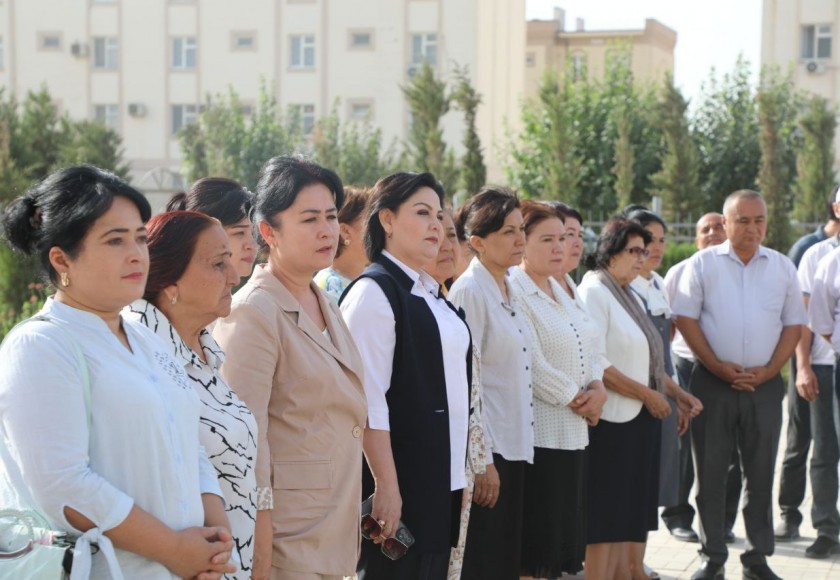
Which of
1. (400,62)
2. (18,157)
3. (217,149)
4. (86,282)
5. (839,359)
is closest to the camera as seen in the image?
(86,282)

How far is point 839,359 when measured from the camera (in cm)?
757

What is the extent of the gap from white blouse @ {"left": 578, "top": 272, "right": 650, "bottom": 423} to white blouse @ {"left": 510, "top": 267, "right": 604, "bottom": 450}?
17.1 inches

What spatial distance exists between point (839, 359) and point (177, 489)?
557cm

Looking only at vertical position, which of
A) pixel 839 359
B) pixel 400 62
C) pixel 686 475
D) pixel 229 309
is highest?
pixel 400 62

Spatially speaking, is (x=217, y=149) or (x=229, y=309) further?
(x=217, y=149)

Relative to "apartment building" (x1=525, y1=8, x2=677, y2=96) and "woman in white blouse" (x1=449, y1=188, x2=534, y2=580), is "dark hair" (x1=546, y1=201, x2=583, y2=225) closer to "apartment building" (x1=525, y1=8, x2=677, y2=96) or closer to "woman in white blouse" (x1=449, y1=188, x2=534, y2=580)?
"woman in white blouse" (x1=449, y1=188, x2=534, y2=580)

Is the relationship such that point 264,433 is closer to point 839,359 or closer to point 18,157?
point 839,359

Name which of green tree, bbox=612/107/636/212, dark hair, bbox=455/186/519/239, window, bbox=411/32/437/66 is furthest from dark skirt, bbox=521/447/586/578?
window, bbox=411/32/437/66

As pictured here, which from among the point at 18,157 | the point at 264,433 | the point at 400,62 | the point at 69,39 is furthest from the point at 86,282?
the point at 69,39

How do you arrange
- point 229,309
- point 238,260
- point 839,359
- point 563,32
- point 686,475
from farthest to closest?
point 563,32, point 686,475, point 839,359, point 238,260, point 229,309

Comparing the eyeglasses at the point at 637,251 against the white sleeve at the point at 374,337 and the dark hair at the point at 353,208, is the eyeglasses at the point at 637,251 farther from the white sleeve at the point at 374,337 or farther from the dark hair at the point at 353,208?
the white sleeve at the point at 374,337

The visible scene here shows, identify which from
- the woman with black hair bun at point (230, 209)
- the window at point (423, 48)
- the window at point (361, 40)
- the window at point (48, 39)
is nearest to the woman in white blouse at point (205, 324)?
the woman with black hair bun at point (230, 209)

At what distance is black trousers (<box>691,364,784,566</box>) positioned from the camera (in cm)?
→ 693

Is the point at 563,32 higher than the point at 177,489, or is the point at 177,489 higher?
the point at 563,32
